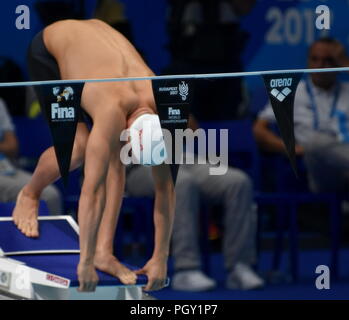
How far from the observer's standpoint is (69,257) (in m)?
5.89

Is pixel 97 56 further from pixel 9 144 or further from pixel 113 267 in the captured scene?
pixel 113 267

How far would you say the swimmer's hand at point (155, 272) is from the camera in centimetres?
588

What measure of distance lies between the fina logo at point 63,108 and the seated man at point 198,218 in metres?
0.46

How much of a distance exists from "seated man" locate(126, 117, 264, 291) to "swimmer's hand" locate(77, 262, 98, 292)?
44cm

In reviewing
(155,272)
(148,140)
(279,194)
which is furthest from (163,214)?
(279,194)

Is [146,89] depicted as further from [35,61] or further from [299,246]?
[299,246]

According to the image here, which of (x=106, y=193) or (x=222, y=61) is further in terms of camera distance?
(x=222, y=61)

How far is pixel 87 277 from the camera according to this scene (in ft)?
19.0

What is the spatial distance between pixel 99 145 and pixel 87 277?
1.78 ft

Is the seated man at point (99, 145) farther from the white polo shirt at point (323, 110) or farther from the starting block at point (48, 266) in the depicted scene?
the white polo shirt at point (323, 110)

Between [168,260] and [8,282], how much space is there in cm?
75

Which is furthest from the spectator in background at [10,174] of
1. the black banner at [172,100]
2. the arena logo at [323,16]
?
the arena logo at [323,16]

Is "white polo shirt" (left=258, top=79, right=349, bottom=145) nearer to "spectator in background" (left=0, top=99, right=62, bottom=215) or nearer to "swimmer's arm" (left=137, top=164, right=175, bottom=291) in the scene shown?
"swimmer's arm" (left=137, top=164, right=175, bottom=291)
